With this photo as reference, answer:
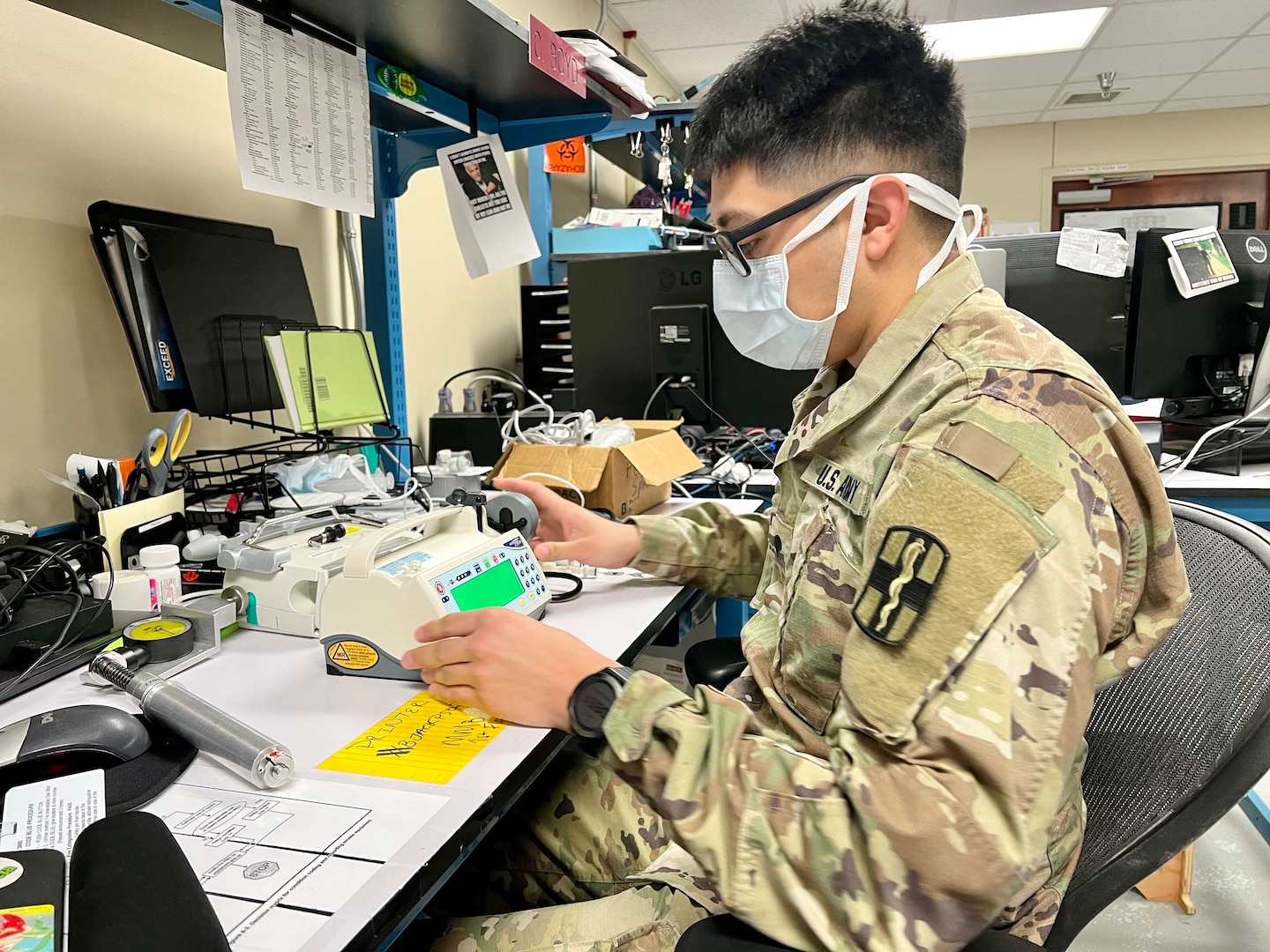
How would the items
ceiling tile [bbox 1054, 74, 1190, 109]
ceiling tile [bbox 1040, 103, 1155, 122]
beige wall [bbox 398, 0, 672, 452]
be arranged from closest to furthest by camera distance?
beige wall [bbox 398, 0, 672, 452], ceiling tile [bbox 1054, 74, 1190, 109], ceiling tile [bbox 1040, 103, 1155, 122]

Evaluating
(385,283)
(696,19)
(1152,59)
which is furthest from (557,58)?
(1152,59)

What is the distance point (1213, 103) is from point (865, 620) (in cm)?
720

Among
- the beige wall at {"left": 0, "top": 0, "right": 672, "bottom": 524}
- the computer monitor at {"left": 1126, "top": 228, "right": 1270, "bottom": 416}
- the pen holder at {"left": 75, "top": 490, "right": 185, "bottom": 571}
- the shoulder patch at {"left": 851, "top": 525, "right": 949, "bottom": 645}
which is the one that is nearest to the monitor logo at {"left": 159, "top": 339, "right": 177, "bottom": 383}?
the beige wall at {"left": 0, "top": 0, "right": 672, "bottom": 524}

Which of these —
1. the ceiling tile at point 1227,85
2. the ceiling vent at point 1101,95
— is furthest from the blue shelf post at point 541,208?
the ceiling tile at point 1227,85

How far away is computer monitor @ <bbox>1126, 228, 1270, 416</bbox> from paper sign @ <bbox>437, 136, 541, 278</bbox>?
137 cm

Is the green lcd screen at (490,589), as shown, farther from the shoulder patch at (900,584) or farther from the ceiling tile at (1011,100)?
the ceiling tile at (1011,100)

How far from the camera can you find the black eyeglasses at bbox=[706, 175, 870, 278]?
2.78 feet

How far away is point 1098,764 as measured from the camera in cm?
79

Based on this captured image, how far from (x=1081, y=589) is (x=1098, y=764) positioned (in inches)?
12.9

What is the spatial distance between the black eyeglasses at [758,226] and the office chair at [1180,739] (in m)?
0.50

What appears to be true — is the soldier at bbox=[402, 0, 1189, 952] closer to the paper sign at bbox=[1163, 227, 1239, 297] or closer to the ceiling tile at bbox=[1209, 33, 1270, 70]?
the paper sign at bbox=[1163, 227, 1239, 297]

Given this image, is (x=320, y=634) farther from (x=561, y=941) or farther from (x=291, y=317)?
(x=291, y=317)

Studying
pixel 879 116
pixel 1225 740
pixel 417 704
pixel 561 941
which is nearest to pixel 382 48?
pixel 879 116

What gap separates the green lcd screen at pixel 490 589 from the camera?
35.7 inches
